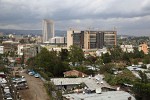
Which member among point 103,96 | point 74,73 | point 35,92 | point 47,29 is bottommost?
point 35,92

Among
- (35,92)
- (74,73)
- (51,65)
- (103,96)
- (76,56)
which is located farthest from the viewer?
(76,56)

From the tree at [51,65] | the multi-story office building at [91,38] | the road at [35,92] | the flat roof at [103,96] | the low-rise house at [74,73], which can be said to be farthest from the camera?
the multi-story office building at [91,38]

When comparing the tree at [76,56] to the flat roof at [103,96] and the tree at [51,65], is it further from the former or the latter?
the flat roof at [103,96]

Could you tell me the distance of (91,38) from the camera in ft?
223

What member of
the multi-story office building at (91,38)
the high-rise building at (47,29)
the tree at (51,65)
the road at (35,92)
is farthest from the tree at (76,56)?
the high-rise building at (47,29)

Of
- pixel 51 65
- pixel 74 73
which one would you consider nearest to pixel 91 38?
pixel 51 65

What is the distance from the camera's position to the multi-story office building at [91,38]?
67.9 m

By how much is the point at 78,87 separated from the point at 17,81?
607 cm

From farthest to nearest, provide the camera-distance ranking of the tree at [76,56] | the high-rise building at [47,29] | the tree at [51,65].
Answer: the high-rise building at [47,29] → the tree at [76,56] → the tree at [51,65]

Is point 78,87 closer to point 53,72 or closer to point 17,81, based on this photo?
point 17,81

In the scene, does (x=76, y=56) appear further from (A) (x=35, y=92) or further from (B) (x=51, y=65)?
(A) (x=35, y=92)

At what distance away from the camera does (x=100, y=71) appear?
3350cm

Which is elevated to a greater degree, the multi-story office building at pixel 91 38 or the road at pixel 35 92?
the multi-story office building at pixel 91 38

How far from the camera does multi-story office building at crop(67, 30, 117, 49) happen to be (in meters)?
67.9
